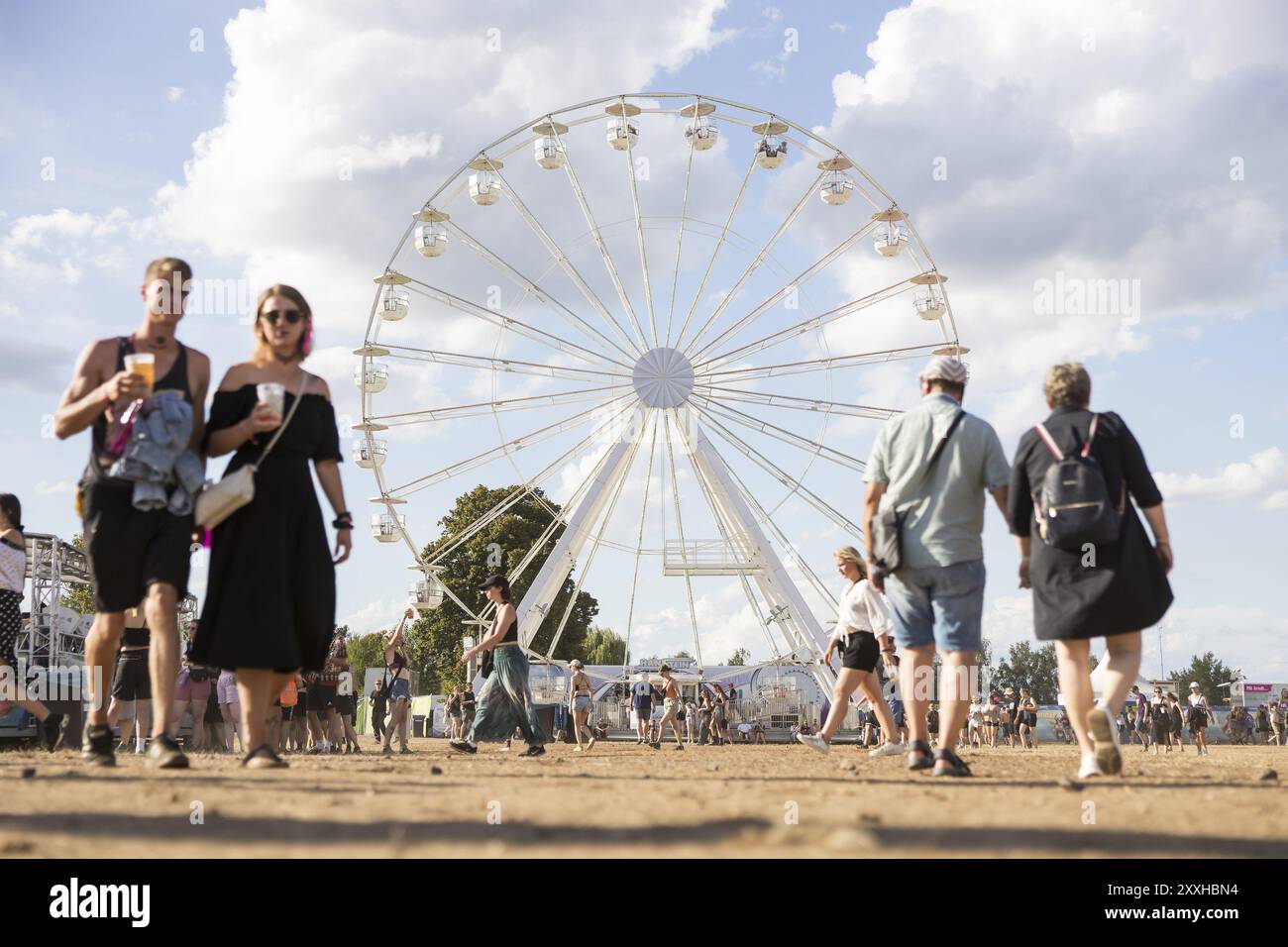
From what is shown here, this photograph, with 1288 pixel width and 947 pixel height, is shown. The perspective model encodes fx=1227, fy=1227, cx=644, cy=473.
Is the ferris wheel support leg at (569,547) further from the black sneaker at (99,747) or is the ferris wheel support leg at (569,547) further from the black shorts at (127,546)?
the black shorts at (127,546)

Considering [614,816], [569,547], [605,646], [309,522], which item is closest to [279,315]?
[309,522]

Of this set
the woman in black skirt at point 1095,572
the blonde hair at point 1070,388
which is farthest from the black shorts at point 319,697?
the blonde hair at point 1070,388

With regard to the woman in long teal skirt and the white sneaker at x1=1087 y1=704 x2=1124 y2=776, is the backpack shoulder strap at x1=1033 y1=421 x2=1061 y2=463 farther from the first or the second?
the woman in long teal skirt

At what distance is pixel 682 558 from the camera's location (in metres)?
27.1

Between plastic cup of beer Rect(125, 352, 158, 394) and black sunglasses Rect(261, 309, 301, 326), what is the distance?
0.61 metres

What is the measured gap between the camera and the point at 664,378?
86.7 feet

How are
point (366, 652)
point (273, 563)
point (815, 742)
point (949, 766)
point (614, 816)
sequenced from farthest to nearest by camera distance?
point (366, 652)
point (815, 742)
point (949, 766)
point (273, 563)
point (614, 816)

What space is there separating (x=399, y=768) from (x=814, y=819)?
386cm

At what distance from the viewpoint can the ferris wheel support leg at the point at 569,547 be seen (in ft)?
82.5

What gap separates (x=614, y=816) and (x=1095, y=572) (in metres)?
3.22

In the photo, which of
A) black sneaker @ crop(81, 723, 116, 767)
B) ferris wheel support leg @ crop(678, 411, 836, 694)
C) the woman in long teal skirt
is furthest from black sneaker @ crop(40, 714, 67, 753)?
ferris wheel support leg @ crop(678, 411, 836, 694)

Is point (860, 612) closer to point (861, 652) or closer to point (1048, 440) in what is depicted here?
point (861, 652)
